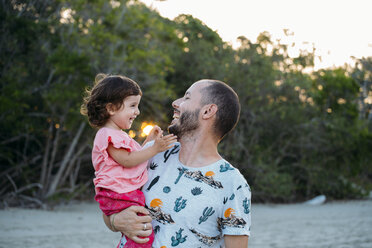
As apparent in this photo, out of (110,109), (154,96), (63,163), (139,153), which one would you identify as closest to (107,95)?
(110,109)

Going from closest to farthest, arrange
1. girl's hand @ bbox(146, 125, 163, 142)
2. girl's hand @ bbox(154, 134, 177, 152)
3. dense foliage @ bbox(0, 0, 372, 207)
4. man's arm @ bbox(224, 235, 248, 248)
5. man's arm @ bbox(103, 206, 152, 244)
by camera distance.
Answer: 1. man's arm @ bbox(224, 235, 248, 248)
2. man's arm @ bbox(103, 206, 152, 244)
3. girl's hand @ bbox(154, 134, 177, 152)
4. girl's hand @ bbox(146, 125, 163, 142)
5. dense foliage @ bbox(0, 0, 372, 207)

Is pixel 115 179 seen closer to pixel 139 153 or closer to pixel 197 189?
pixel 139 153

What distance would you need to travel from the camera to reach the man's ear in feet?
7.69

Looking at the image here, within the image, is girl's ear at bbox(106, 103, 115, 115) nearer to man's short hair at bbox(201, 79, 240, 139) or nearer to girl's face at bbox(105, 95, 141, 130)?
girl's face at bbox(105, 95, 141, 130)

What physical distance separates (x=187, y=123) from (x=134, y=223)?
583 mm

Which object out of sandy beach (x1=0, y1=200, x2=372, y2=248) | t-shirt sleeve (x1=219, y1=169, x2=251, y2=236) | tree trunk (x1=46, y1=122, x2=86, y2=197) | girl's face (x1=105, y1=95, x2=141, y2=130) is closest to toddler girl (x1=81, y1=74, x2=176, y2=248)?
girl's face (x1=105, y1=95, x2=141, y2=130)

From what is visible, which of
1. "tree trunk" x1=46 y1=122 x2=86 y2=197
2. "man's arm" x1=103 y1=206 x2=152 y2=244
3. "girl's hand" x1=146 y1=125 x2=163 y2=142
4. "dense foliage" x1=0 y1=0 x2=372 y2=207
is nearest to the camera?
"man's arm" x1=103 y1=206 x2=152 y2=244

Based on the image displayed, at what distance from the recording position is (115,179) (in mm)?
2338

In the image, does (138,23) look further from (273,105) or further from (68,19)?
(273,105)

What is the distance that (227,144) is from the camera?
14398 mm

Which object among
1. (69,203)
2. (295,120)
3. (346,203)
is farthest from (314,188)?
(69,203)

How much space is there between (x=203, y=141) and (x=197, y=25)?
1239 centimetres

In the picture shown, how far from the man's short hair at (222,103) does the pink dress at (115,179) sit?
0.47m

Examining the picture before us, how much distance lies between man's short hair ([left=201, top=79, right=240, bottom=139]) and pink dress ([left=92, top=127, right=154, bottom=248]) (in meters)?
0.47
